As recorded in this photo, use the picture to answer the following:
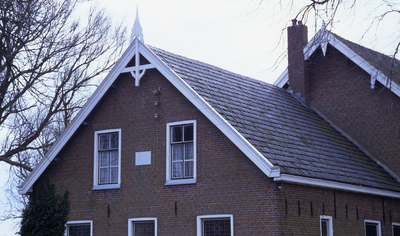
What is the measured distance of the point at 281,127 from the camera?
1903 centimetres

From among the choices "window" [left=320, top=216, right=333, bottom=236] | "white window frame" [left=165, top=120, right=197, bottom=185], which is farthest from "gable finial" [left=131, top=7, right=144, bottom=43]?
"window" [left=320, top=216, right=333, bottom=236]

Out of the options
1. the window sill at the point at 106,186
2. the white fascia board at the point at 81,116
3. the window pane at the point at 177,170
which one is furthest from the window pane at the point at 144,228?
the white fascia board at the point at 81,116

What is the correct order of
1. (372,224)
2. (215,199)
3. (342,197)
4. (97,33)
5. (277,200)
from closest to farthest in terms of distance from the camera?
(277,200) → (215,199) → (342,197) → (372,224) → (97,33)

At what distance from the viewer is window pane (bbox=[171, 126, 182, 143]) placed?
17.8 meters

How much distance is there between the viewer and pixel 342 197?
18109 mm

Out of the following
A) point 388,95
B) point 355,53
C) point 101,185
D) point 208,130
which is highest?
point 355,53

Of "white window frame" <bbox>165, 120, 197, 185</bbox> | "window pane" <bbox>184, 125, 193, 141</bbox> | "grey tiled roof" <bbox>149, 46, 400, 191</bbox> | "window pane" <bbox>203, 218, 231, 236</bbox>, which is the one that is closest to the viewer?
"window pane" <bbox>203, 218, 231, 236</bbox>

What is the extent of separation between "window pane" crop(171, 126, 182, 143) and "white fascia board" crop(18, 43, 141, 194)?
2611 millimetres

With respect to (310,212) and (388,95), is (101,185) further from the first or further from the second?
(388,95)

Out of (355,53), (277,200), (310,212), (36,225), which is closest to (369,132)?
(355,53)

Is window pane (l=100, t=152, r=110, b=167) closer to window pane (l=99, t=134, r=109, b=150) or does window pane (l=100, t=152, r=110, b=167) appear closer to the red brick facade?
window pane (l=99, t=134, r=109, b=150)

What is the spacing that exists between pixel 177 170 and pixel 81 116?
12.7 feet

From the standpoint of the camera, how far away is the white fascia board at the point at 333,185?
15492mm

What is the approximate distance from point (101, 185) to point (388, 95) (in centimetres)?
1094
